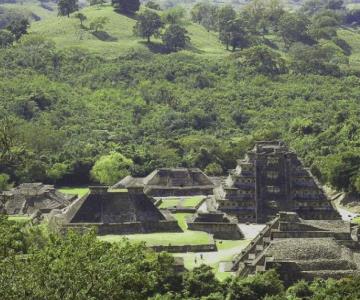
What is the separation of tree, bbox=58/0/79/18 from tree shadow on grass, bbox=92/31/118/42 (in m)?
13.4

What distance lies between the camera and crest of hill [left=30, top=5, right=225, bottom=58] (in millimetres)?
157375

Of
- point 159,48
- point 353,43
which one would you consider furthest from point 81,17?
point 353,43

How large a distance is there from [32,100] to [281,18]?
2988 inches

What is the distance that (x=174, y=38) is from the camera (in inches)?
6383

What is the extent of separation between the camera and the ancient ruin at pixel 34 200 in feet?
270

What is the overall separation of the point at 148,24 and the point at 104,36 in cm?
863

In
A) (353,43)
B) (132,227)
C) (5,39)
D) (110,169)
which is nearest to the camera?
(132,227)

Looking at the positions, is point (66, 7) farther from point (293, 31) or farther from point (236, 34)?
point (293, 31)

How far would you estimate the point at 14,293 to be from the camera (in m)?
31.6

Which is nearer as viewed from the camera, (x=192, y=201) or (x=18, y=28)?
(x=192, y=201)

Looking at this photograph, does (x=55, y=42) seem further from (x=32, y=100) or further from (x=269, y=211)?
(x=269, y=211)

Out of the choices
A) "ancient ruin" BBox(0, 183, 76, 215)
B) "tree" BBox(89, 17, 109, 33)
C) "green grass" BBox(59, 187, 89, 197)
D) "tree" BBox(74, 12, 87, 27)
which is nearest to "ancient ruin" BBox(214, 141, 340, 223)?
"ancient ruin" BBox(0, 183, 76, 215)

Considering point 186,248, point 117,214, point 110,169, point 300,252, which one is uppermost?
point 300,252

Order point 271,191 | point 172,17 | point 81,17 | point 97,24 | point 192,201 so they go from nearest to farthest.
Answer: point 271,191, point 192,201, point 97,24, point 81,17, point 172,17
